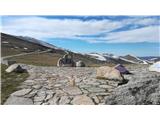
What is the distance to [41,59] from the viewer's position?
27.6ft

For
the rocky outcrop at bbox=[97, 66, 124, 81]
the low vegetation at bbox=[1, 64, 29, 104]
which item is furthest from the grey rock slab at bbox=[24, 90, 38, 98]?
the rocky outcrop at bbox=[97, 66, 124, 81]

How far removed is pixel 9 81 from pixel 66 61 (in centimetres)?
90

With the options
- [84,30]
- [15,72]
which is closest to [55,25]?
[84,30]

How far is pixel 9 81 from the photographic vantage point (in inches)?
328

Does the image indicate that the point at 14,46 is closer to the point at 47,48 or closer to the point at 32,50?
the point at 32,50

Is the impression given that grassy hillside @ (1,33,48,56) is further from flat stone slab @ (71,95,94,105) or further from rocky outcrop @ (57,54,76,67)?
flat stone slab @ (71,95,94,105)

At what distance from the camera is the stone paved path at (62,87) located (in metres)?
8.18

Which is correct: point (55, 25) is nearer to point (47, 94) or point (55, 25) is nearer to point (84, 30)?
point (84, 30)

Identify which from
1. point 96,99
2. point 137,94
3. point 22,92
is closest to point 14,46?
point 22,92

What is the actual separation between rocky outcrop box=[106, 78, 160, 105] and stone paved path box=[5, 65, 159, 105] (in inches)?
4.3

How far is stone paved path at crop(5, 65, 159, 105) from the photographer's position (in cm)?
818

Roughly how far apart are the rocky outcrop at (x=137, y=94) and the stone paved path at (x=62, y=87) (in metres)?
0.11
